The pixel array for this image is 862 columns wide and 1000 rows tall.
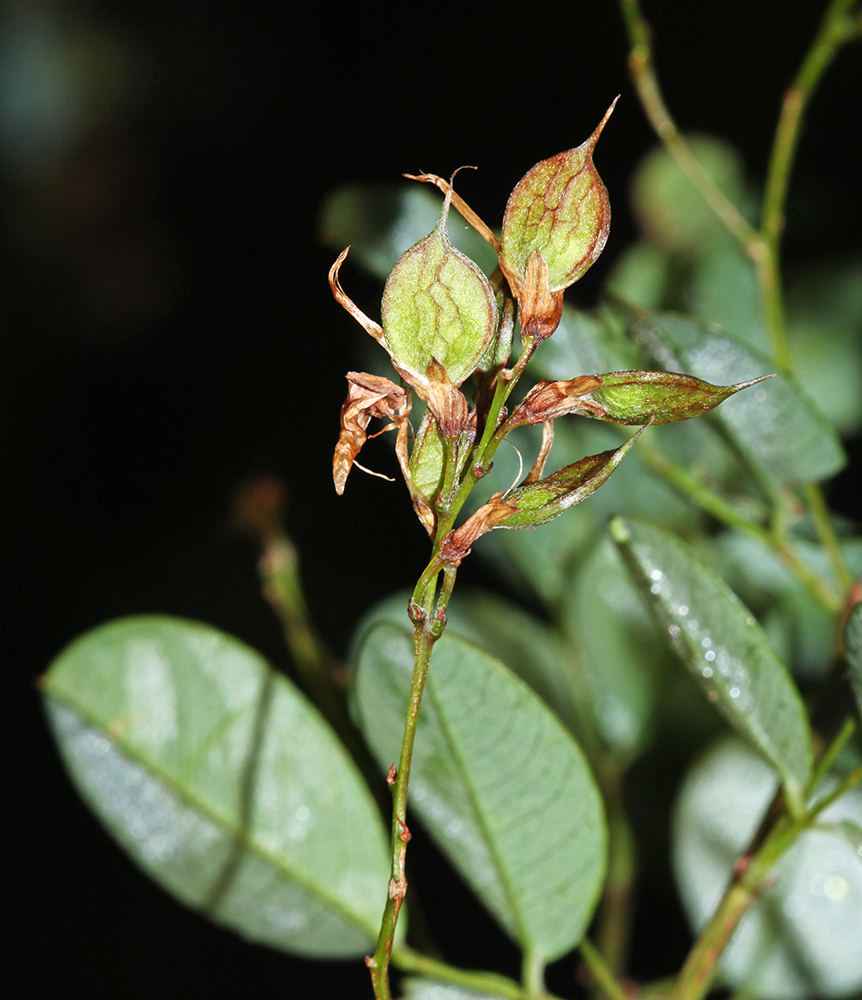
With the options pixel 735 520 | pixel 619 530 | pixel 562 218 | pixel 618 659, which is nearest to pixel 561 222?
pixel 562 218

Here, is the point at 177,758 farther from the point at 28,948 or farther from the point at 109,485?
the point at 109,485

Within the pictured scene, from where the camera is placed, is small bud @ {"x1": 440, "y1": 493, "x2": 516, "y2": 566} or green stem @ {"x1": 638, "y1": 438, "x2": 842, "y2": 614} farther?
green stem @ {"x1": 638, "y1": 438, "x2": 842, "y2": 614}

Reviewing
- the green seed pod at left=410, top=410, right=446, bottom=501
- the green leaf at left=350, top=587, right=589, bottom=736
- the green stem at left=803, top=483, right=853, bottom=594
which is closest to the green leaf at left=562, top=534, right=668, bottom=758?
the green leaf at left=350, top=587, right=589, bottom=736

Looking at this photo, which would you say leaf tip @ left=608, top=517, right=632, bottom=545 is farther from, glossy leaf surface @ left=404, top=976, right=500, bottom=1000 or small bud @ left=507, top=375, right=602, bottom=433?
glossy leaf surface @ left=404, top=976, right=500, bottom=1000

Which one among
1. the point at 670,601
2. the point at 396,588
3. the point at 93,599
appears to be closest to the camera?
the point at 670,601

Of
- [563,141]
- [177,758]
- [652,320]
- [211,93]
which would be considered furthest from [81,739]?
[211,93]

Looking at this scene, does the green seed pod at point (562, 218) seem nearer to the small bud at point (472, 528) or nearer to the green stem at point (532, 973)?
the small bud at point (472, 528)

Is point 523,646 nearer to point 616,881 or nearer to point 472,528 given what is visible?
point 616,881
